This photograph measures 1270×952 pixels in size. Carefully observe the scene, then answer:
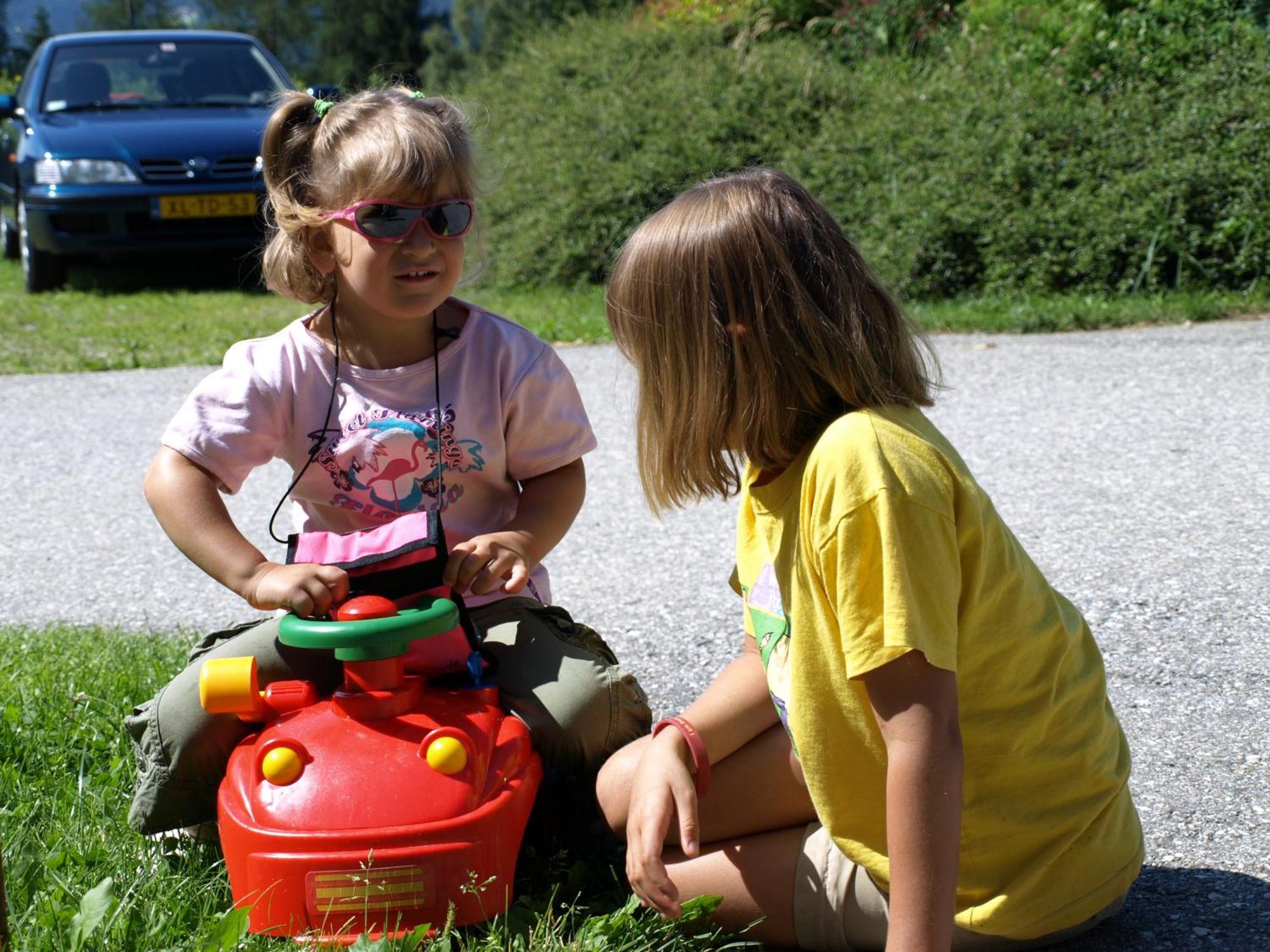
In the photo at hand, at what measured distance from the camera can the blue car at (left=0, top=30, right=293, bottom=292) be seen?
27.6ft

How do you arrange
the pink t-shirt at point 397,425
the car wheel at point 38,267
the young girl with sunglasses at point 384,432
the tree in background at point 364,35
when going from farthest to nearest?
the tree in background at point 364,35
the car wheel at point 38,267
the pink t-shirt at point 397,425
the young girl with sunglasses at point 384,432

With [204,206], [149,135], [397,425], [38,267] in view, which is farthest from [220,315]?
[397,425]

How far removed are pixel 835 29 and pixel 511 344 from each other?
9.56 meters

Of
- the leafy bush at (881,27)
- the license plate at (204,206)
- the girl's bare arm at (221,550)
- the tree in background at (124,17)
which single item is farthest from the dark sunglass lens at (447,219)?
the tree in background at (124,17)

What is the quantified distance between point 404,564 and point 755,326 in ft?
2.03

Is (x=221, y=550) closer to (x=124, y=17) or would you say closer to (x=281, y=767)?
(x=281, y=767)

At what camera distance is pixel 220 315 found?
792cm

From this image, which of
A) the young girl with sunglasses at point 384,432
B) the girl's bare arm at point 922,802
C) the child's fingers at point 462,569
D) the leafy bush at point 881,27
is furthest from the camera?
the leafy bush at point 881,27

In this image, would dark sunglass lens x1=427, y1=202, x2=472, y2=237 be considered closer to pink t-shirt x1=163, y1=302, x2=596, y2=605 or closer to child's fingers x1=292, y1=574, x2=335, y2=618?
pink t-shirt x1=163, y1=302, x2=596, y2=605

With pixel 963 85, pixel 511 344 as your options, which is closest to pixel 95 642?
pixel 511 344

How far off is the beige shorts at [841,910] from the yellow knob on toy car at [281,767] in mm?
685

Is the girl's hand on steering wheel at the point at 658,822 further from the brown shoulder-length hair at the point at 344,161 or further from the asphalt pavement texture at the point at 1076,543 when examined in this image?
the brown shoulder-length hair at the point at 344,161

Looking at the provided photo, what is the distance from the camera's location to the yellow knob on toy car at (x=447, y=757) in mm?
1789

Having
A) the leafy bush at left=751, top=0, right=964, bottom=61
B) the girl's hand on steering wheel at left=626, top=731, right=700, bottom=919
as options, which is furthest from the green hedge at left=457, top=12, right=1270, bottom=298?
the girl's hand on steering wheel at left=626, top=731, right=700, bottom=919
